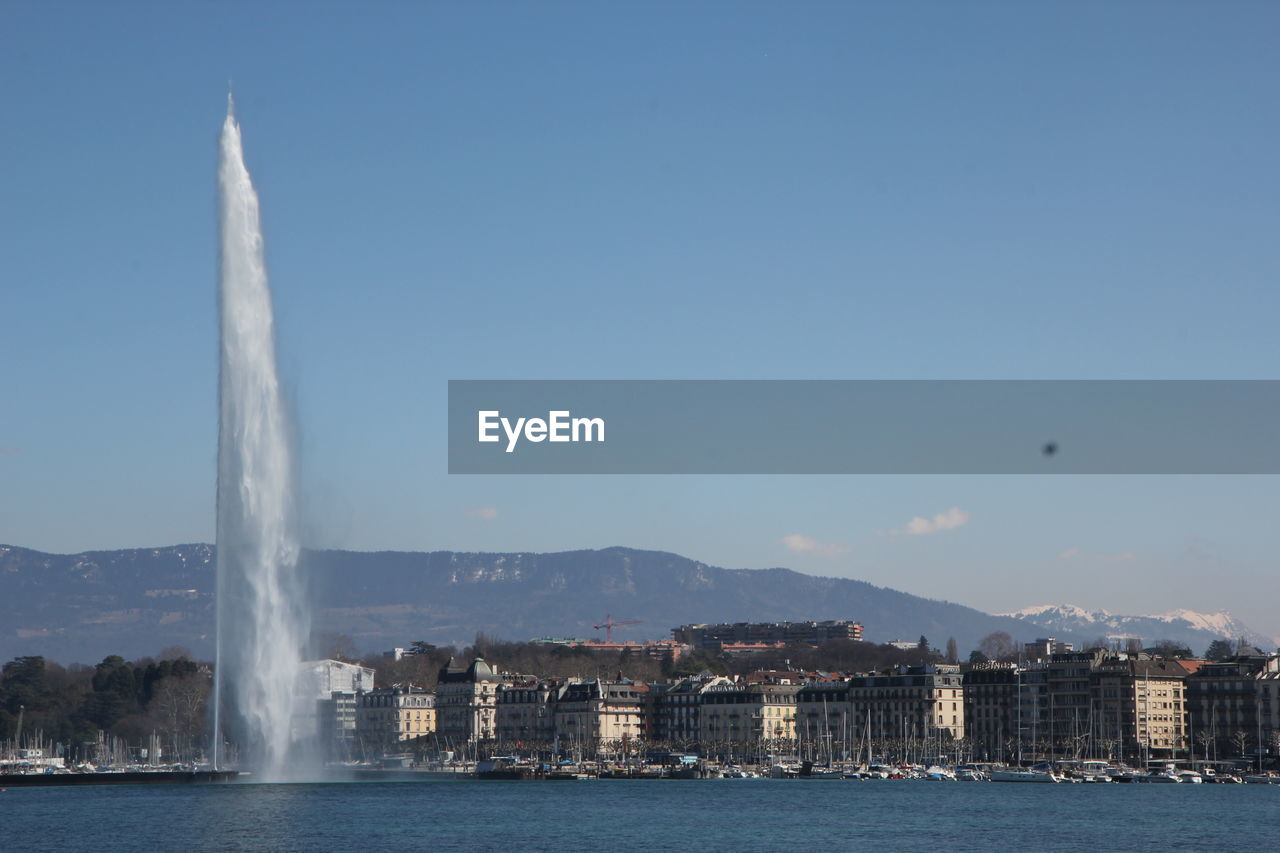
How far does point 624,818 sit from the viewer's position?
240 feet

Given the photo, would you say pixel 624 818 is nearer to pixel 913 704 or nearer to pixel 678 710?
pixel 913 704

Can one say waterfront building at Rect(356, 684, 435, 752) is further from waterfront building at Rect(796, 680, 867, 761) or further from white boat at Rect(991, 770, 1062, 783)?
white boat at Rect(991, 770, 1062, 783)

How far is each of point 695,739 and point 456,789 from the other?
51.3 meters

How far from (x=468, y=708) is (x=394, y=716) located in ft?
21.9

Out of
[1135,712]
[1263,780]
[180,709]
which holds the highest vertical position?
[1135,712]

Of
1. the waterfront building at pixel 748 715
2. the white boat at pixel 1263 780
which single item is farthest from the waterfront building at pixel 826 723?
the white boat at pixel 1263 780

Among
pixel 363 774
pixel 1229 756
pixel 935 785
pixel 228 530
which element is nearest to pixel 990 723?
pixel 1229 756

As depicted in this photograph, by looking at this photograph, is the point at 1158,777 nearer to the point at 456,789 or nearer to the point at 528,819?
the point at 456,789

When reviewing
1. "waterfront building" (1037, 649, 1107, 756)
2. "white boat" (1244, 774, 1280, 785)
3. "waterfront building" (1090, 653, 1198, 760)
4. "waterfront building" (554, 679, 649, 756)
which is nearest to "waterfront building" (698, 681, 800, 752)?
"waterfront building" (554, 679, 649, 756)

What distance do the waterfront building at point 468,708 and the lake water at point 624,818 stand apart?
6004cm

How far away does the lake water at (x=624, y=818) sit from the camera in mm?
58656

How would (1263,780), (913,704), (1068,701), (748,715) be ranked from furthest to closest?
(748,715) < (913,704) < (1068,701) < (1263,780)

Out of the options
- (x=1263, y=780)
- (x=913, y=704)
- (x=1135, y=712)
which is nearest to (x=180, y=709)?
(x=913, y=704)

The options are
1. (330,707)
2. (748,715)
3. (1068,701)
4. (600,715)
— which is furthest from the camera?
(600,715)
